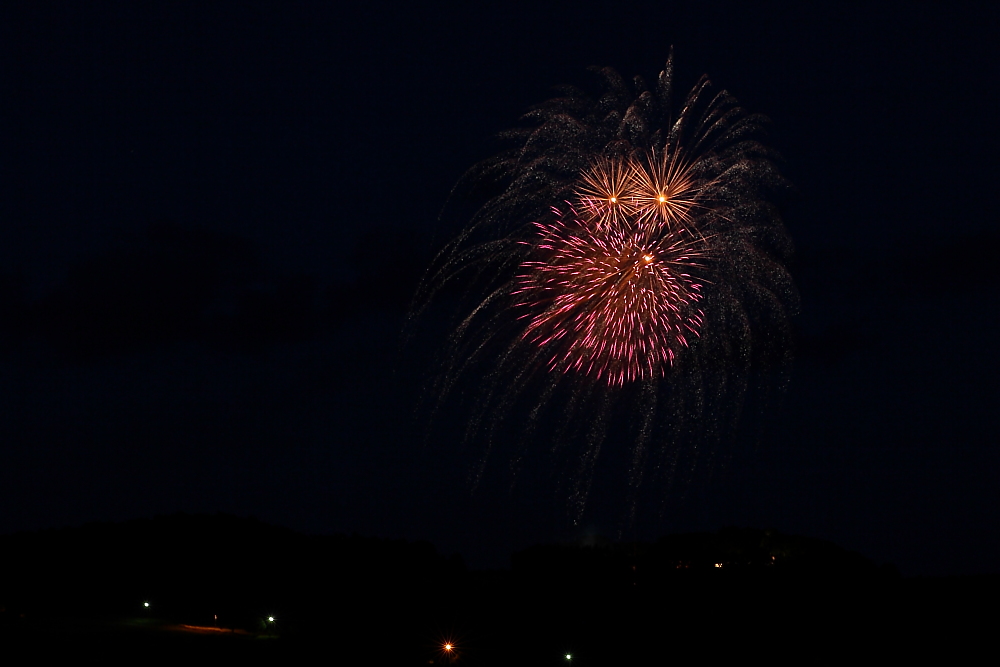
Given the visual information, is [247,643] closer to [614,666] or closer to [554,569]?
[614,666]

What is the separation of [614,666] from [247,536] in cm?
5362

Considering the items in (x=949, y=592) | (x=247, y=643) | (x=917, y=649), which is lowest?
(x=247, y=643)

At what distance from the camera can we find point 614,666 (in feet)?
177

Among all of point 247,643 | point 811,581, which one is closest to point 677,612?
point 811,581

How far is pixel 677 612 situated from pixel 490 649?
1942cm

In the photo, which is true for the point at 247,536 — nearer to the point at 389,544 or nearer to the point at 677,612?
the point at 389,544

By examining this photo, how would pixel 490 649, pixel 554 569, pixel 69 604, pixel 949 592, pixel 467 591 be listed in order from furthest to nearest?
pixel 554 569 < pixel 467 591 < pixel 69 604 < pixel 949 592 < pixel 490 649

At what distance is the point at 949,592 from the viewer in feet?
202

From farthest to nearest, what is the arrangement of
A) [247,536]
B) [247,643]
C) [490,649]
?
[247,536] → [490,649] → [247,643]

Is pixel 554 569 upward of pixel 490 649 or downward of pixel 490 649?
upward

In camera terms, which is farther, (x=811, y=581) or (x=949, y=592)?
(x=811, y=581)

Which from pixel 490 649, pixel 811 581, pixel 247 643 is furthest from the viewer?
pixel 811 581

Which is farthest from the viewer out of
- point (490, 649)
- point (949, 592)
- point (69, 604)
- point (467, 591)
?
point (467, 591)

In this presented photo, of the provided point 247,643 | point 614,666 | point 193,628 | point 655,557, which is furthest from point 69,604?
point 655,557
